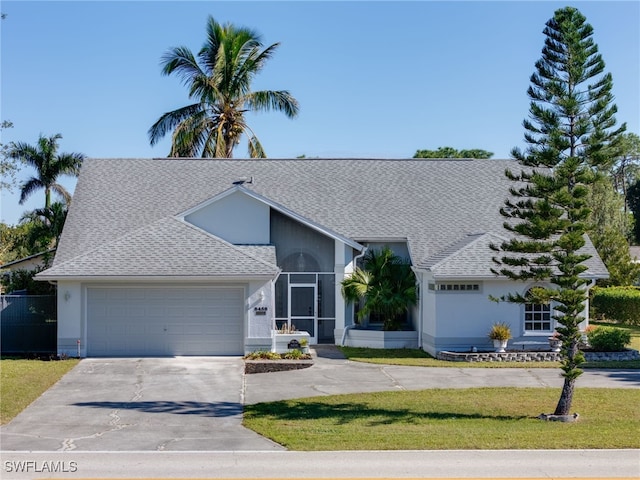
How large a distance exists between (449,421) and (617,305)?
24.3 metres

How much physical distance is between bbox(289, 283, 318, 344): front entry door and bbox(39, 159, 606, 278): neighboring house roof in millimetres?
2369

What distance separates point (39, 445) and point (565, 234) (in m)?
11.0

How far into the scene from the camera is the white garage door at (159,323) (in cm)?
2445

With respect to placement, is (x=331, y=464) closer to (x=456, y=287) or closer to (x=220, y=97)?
(x=456, y=287)

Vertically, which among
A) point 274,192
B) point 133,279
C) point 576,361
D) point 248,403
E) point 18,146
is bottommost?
point 248,403

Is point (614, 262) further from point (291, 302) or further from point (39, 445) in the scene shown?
point (39, 445)

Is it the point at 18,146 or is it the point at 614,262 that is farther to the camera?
the point at 614,262

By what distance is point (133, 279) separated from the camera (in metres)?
24.0

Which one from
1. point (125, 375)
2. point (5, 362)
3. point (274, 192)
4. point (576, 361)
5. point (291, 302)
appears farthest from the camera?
point (274, 192)

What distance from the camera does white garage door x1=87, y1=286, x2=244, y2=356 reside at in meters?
24.5

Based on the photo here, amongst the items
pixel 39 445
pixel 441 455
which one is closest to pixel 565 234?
pixel 441 455

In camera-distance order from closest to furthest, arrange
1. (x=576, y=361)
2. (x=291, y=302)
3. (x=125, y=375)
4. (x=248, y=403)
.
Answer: (x=576, y=361), (x=248, y=403), (x=125, y=375), (x=291, y=302)

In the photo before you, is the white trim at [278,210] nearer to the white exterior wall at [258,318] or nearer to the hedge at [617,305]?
the white exterior wall at [258,318]
